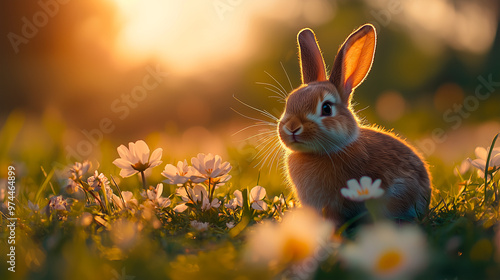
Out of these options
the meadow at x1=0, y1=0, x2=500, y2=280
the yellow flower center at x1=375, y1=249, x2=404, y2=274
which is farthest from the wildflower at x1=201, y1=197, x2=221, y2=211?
the yellow flower center at x1=375, y1=249, x2=404, y2=274

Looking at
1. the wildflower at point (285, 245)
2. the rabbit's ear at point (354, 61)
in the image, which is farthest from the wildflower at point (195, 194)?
the rabbit's ear at point (354, 61)

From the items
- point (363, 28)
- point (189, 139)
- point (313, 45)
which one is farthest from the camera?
point (189, 139)

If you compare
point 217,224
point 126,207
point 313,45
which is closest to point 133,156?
point 126,207

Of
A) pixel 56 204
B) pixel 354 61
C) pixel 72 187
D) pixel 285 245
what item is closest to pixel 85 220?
pixel 56 204

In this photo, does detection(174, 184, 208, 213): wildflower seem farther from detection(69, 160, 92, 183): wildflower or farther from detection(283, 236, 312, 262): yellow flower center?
detection(283, 236, 312, 262): yellow flower center

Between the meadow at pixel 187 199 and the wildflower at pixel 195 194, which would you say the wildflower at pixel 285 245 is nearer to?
the meadow at pixel 187 199

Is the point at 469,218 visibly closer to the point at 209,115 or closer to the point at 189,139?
the point at 189,139
